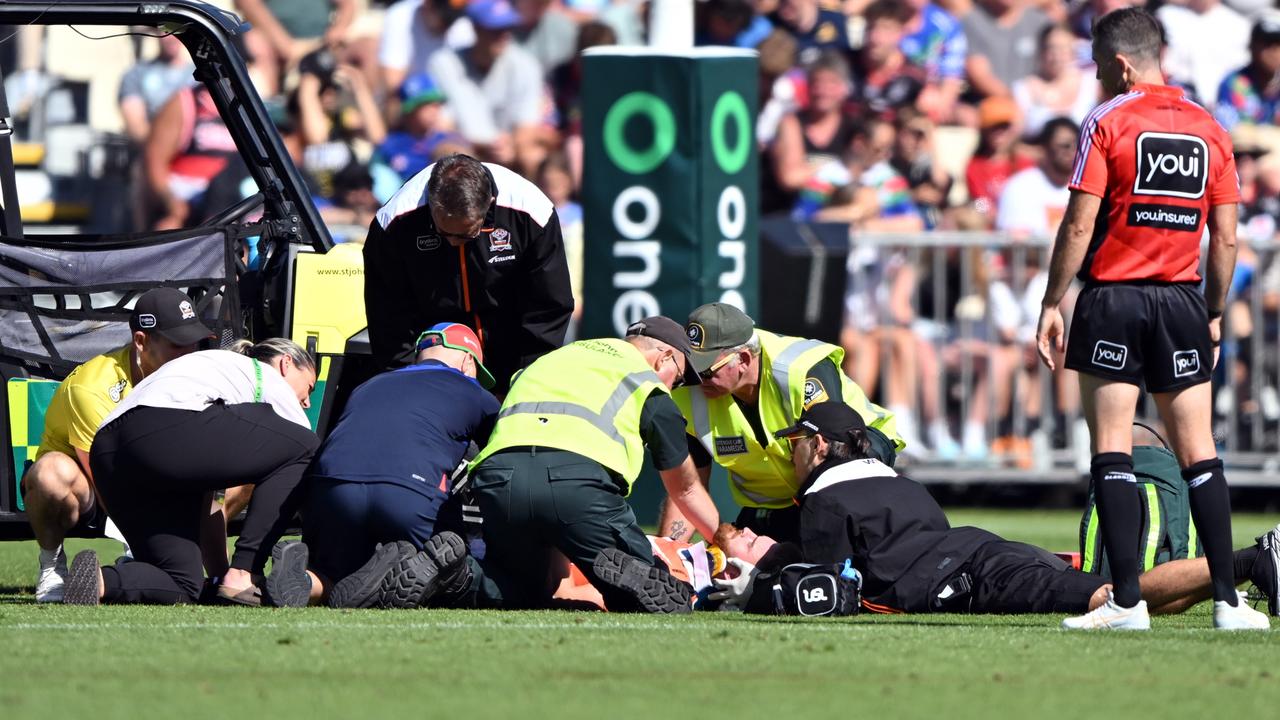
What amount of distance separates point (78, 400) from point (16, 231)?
161 centimetres

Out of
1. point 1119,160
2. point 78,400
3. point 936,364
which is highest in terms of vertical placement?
point 1119,160

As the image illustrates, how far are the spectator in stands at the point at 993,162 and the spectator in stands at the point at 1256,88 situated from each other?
1921 millimetres

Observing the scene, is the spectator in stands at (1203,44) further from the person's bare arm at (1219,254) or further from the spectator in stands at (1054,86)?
the person's bare arm at (1219,254)

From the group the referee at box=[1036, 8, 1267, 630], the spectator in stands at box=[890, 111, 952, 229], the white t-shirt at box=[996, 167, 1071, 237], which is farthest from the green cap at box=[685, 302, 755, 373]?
the white t-shirt at box=[996, 167, 1071, 237]

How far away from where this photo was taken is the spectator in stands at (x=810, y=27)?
49.6 feet

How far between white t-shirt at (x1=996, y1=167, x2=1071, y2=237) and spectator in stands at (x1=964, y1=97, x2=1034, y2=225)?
0.08m

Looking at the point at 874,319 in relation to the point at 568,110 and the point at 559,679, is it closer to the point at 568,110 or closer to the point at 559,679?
the point at 568,110

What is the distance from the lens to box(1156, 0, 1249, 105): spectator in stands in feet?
53.8

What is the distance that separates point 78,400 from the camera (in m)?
7.70

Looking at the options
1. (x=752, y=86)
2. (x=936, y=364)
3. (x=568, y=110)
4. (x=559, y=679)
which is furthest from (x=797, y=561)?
(x=568, y=110)

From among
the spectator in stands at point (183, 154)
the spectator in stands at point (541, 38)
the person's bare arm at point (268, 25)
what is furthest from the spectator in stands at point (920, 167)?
the spectator in stands at point (183, 154)

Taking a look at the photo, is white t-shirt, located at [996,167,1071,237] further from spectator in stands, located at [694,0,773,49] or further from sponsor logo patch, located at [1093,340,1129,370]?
sponsor logo patch, located at [1093,340,1129,370]

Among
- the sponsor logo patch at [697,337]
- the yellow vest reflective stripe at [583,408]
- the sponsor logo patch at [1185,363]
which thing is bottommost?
the yellow vest reflective stripe at [583,408]

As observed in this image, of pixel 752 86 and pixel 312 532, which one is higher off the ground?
pixel 752 86
